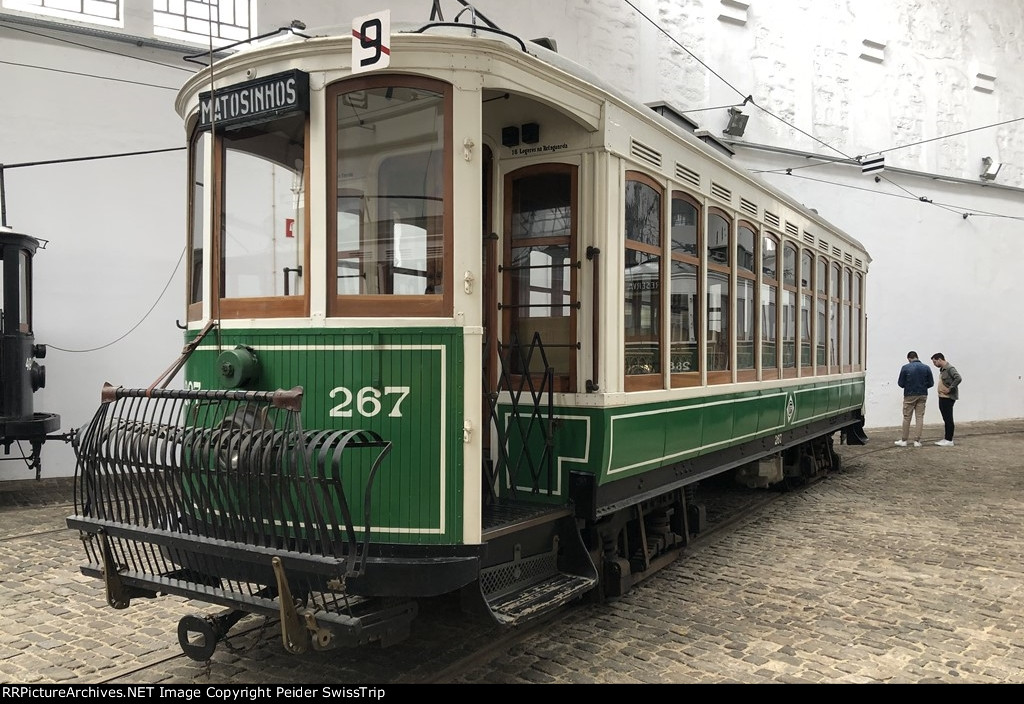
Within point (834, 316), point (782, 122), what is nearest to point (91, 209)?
point (834, 316)

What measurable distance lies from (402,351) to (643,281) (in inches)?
80.8

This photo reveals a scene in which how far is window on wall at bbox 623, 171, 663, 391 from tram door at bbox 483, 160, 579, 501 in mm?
387

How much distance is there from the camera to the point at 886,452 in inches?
545

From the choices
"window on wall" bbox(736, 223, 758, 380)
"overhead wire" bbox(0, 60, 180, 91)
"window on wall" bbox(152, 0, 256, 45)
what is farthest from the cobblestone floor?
"window on wall" bbox(152, 0, 256, 45)

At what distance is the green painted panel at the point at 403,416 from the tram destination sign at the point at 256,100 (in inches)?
41.8

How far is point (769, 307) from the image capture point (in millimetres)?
7516

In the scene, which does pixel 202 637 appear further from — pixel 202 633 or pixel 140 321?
pixel 140 321

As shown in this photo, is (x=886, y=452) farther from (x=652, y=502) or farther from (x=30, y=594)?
(x=30, y=594)

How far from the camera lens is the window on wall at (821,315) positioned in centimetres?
924

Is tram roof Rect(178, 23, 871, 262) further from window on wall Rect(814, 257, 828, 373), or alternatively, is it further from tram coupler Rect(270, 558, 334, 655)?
window on wall Rect(814, 257, 828, 373)

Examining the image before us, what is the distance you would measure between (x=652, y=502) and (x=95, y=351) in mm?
6841

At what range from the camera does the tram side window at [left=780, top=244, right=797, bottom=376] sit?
8008mm

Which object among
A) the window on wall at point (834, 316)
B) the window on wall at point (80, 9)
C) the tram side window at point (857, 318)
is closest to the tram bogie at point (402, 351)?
the window on wall at point (834, 316)

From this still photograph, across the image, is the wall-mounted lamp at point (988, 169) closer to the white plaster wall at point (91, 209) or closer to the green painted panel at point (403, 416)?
the white plaster wall at point (91, 209)
